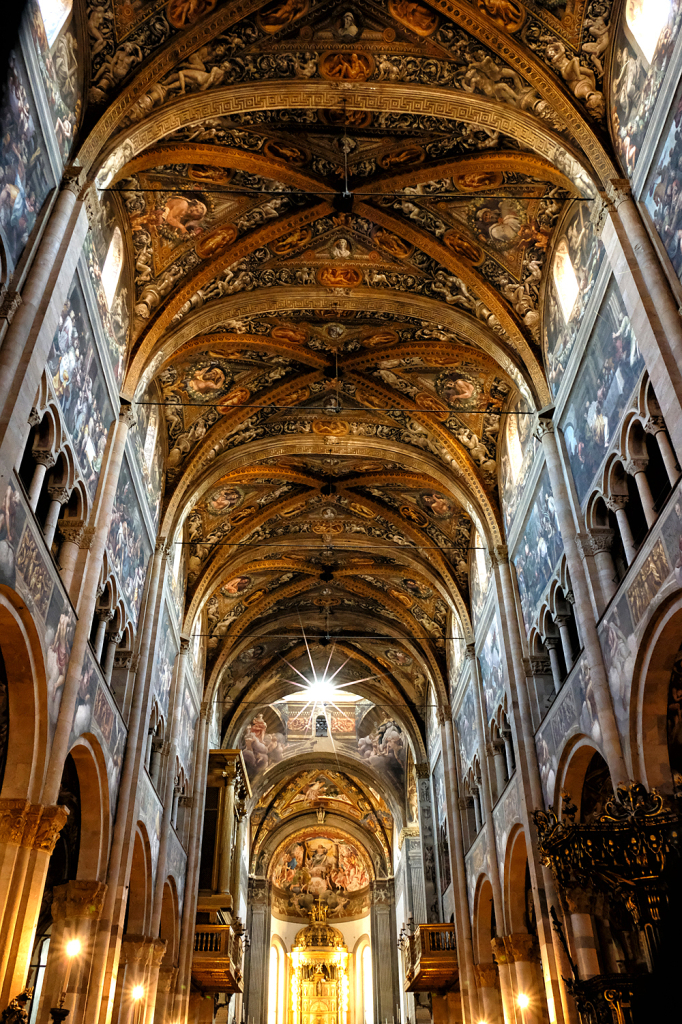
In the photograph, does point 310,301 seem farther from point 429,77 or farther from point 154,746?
point 154,746

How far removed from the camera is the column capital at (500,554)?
63.8 feet

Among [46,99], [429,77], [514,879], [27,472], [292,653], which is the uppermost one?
[292,653]

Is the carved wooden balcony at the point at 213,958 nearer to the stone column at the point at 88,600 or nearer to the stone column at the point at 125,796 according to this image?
the stone column at the point at 125,796

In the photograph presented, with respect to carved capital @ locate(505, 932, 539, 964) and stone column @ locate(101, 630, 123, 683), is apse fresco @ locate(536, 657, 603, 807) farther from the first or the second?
stone column @ locate(101, 630, 123, 683)

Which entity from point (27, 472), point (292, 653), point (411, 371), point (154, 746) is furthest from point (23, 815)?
point (292, 653)

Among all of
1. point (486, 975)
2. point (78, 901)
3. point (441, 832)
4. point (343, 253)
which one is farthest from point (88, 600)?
point (441, 832)

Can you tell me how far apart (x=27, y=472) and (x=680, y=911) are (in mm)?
9448

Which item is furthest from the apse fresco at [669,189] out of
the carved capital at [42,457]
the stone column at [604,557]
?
the carved capital at [42,457]

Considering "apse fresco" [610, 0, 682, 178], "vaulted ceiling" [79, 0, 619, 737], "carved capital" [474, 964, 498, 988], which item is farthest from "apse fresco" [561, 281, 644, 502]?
"carved capital" [474, 964, 498, 988]

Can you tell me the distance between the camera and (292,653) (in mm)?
33969

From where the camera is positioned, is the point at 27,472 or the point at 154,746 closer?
the point at 27,472

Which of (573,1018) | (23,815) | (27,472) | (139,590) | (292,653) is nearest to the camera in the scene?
(23,815)

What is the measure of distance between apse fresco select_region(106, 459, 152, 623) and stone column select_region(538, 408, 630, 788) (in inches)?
297

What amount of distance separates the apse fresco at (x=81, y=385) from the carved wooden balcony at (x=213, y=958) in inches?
595
